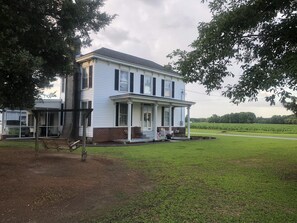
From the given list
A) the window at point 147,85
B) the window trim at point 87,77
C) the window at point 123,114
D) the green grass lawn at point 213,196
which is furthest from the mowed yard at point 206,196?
the window at point 147,85

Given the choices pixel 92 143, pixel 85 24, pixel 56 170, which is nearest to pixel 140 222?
pixel 56 170

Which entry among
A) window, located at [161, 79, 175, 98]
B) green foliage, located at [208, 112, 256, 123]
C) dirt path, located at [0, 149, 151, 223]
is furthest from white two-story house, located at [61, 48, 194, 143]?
green foliage, located at [208, 112, 256, 123]

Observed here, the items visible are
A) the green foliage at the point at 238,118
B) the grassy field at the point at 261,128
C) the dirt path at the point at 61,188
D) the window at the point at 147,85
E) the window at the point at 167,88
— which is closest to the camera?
the dirt path at the point at 61,188

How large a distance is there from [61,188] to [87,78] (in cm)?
1608

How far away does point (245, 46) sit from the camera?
857 cm

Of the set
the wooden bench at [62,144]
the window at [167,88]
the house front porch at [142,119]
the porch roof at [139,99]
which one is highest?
the window at [167,88]

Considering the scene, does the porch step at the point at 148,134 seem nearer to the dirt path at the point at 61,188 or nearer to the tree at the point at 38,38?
the dirt path at the point at 61,188

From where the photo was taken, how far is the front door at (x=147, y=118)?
25.1 metres

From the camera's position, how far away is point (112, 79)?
74.1 feet

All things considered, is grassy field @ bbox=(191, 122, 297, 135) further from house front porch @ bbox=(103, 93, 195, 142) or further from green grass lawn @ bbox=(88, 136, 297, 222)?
green grass lawn @ bbox=(88, 136, 297, 222)

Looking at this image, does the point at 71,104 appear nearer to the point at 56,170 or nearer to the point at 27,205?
the point at 56,170

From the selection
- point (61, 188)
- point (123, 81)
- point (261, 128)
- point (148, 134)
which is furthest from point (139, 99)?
point (261, 128)

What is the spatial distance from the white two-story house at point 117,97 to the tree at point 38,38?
32.8ft

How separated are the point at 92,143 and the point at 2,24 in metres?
13.8
